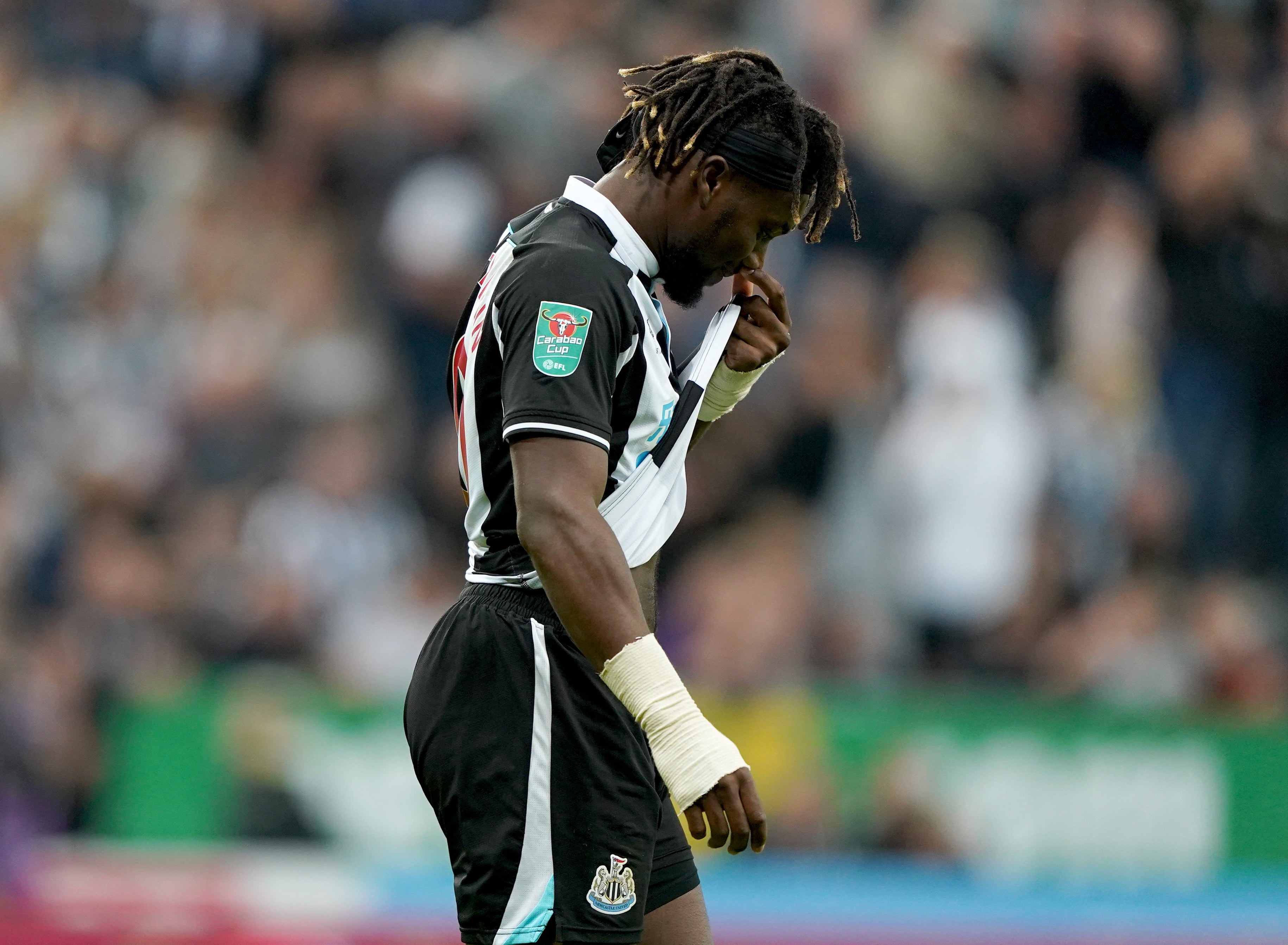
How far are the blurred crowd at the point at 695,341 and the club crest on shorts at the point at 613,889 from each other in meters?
5.25

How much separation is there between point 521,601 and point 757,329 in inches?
37.9

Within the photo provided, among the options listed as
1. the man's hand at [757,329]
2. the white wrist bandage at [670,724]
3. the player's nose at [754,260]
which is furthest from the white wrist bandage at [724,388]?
the white wrist bandage at [670,724]

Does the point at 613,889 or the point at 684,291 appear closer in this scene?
the point at 613,889

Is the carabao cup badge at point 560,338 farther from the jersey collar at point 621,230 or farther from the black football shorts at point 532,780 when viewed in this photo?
the black football shorts at point 532,780

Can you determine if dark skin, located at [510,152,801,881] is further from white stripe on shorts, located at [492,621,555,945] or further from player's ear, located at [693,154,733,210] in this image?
white stripe on shorts, located at [492,621,555,945]

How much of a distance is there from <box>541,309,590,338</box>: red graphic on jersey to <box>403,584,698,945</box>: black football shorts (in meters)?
0.54

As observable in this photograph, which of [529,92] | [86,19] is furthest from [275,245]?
[86,19]

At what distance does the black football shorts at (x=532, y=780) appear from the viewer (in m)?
3.37

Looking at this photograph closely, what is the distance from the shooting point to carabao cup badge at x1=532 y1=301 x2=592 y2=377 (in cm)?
324

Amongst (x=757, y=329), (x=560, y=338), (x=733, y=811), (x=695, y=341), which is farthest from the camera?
(x=695, y=341)

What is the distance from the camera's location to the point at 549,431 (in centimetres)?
321

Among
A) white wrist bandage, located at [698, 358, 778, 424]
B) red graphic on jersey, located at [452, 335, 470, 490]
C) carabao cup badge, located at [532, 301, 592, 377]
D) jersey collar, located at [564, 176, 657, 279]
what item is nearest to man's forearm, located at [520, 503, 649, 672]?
carabao cup badge, located at [532, 301, 592, 377]

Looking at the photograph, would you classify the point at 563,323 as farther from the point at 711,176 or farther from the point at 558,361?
the point at 711,176

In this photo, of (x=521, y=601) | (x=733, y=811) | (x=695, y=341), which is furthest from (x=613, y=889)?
(x=695, y=341)
